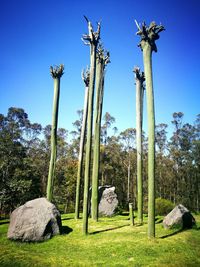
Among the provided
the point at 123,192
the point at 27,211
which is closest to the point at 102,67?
the point at 27,211

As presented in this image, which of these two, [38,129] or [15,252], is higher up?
[38,129]

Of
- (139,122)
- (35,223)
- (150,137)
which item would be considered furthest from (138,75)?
(35,223)

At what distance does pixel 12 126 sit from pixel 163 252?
2005 cm

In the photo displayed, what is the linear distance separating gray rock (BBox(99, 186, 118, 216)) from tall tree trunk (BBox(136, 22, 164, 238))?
8675 millimetres

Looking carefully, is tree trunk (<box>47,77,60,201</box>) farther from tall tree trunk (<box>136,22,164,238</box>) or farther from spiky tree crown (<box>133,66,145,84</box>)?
tall tree trunk (<box>136,22,164,238</box>)

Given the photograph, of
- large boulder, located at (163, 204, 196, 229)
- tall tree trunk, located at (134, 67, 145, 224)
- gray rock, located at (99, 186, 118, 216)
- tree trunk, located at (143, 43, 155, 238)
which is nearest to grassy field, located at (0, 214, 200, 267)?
large boulder, located at (163, 204, 196, 229)

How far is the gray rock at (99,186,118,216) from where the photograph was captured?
17.5 meters

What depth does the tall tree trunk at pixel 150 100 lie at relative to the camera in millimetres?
9203

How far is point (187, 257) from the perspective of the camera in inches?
269

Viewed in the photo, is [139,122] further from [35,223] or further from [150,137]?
[35,223]

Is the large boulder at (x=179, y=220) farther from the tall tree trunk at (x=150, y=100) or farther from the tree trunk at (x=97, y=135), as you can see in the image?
the tree trunk at (x=97, y=135)

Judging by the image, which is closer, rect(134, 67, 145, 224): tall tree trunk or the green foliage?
rect(134, 67, 145, 224): tall tree trunk

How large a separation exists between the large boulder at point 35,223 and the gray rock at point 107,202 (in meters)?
7.82

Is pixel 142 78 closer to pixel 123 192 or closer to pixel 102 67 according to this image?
pixel 102 67
